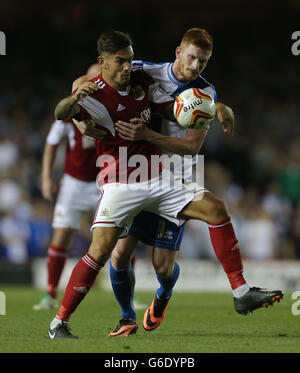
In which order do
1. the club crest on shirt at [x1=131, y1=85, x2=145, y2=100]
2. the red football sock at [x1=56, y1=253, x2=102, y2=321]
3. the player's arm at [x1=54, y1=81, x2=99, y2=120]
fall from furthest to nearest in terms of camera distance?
the club crest on shirt at [x1=131, y1=85, x2=145, y2=100], the red football sock at [x1=56, y1=253, x2=102, y2=321], the player's arm at [x1=54, y1=81, x2=99, y2=120]

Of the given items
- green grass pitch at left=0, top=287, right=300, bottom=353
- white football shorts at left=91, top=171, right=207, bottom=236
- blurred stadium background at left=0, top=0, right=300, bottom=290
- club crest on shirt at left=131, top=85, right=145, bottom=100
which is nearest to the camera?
green grass pitch at left=0, top=287, right=300, bottom=353

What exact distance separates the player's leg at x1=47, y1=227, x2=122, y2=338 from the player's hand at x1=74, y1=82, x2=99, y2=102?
0.94 m

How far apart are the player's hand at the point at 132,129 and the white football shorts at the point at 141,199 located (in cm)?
36

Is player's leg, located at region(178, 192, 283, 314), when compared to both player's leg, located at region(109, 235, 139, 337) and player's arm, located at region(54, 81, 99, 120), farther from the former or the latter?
player's arm, located at region(54, 81, 99, 120)

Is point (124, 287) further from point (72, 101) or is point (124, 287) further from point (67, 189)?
point (67, 189)

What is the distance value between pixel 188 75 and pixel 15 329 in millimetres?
2362

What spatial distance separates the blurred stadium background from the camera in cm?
1243

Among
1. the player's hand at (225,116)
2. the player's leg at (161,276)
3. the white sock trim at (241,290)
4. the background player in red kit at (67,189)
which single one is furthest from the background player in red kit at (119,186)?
the background player in red kit at (67,189)

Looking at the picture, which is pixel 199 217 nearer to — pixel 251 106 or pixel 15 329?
pixel 15 329

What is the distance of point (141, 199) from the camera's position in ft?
18.3

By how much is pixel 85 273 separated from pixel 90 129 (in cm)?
103

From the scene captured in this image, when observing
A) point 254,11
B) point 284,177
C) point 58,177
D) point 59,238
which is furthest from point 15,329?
point 254,11

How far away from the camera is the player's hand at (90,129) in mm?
5500

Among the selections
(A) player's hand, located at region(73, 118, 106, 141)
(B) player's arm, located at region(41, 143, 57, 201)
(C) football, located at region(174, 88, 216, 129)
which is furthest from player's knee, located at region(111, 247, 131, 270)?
(B) player's arm, located at region(41, 143, 57, 201)
